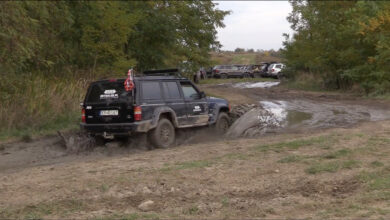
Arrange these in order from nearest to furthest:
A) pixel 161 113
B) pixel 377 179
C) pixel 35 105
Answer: pixel 377 179 < pixel 161 113 < pixel 35 105

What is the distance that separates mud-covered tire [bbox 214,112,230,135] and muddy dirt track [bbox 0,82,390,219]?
1.25 meters

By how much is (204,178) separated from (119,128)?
4.02 metres

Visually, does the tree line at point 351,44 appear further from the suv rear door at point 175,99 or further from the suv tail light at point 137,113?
the suv tail light at point 137,113

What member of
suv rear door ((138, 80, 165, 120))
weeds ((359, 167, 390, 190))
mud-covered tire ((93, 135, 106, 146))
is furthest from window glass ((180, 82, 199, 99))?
weeds ((359, 167, 390, 190))

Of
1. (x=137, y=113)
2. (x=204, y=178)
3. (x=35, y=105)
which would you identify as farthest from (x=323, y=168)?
(x=35, y=105)

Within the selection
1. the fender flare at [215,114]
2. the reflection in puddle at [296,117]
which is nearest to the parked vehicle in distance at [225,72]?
the reflection in puddle at [296,117]

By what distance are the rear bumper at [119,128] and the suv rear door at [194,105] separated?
1.70 meters

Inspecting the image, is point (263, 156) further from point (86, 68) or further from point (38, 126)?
point (86, 68)

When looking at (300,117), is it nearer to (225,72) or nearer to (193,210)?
(193,210)

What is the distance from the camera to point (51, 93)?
1578 centimetres

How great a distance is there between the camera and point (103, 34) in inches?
741

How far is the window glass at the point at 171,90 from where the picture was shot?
12805mm

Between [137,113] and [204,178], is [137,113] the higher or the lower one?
the higher one

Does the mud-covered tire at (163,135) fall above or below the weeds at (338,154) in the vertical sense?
above
